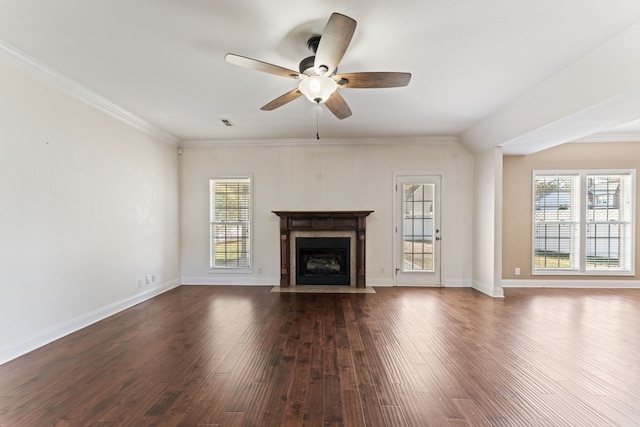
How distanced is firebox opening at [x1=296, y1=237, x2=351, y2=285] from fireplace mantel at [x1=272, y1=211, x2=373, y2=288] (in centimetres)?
20

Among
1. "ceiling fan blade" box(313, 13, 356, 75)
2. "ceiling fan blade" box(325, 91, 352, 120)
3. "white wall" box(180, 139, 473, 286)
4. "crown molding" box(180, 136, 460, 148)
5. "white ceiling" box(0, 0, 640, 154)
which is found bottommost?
"white wall" box(180, 139, 473, 286)

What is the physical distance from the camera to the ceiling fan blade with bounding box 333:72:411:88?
7.41ft

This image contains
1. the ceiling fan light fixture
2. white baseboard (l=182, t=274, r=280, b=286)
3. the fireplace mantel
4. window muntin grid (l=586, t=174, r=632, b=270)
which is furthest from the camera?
white baseboard (l=182, t=274, r=280, b=286)

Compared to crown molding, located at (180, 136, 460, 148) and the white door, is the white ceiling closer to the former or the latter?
crown molding, located at (180, 136, 460, 148)

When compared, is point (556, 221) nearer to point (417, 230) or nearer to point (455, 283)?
→ point (455, 283)

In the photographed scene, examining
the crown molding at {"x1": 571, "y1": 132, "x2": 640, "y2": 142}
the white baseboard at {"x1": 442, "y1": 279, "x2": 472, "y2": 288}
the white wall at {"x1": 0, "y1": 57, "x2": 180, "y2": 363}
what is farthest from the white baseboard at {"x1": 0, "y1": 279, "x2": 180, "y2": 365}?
the crown molding at {"x1": 571, "y1": 132, "x2": 640, "y2": 142}

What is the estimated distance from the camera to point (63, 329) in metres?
3.07

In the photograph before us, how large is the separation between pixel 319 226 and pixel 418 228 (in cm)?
192

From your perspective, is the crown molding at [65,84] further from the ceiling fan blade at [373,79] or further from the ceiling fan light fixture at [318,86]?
the ceiling fan blade at [373,79]

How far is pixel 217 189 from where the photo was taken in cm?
560

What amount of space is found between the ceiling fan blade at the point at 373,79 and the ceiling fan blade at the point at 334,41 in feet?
0.62

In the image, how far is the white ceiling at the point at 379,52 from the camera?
205 cm

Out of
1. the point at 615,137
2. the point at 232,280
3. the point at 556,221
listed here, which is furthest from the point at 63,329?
the point at 615,137

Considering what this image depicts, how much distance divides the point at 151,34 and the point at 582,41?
3.65 meters
